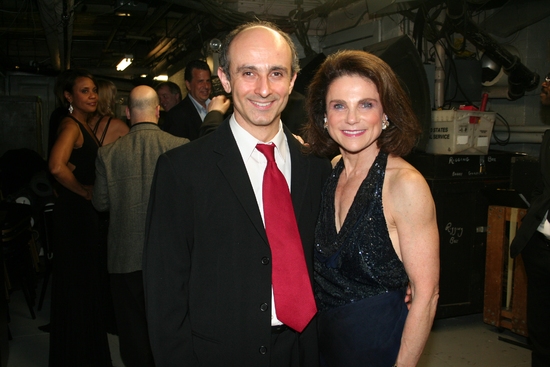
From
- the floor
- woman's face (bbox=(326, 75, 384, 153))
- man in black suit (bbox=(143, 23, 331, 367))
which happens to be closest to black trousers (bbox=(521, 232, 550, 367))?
the floor

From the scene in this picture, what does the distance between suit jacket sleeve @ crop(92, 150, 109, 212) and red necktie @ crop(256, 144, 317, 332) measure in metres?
1.56

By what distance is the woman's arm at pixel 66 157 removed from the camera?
2.94m

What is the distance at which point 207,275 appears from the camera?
140 centimetres

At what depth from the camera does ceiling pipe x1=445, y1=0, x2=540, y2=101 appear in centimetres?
418

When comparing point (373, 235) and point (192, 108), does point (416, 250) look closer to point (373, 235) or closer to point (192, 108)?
point (373, 235)

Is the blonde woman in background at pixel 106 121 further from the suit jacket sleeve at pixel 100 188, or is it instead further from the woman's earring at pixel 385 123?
the woman's earring at pixel 385 123

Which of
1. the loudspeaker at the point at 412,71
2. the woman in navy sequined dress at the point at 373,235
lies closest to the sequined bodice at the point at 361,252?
the woman in navy sequined dress at the point at 373,235

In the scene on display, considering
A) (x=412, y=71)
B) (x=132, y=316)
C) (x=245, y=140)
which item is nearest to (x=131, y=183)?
(x=132, y=316)

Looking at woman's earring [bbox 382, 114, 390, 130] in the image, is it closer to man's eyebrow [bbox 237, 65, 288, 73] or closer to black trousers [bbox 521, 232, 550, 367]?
man's eyebrow [bbox 237, 65, 288, 73]

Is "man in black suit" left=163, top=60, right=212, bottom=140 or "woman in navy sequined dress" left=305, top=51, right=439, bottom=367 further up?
"man in black suit" left=163, top=60, right=212, bottom=140

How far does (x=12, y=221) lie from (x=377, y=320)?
3631mm

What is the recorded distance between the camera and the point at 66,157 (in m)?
3.00

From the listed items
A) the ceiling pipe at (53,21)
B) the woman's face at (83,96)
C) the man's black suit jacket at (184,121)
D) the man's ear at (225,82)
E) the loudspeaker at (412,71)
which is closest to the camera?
the man's ear at (225,82)

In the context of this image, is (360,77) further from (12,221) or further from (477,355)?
(12,221)
